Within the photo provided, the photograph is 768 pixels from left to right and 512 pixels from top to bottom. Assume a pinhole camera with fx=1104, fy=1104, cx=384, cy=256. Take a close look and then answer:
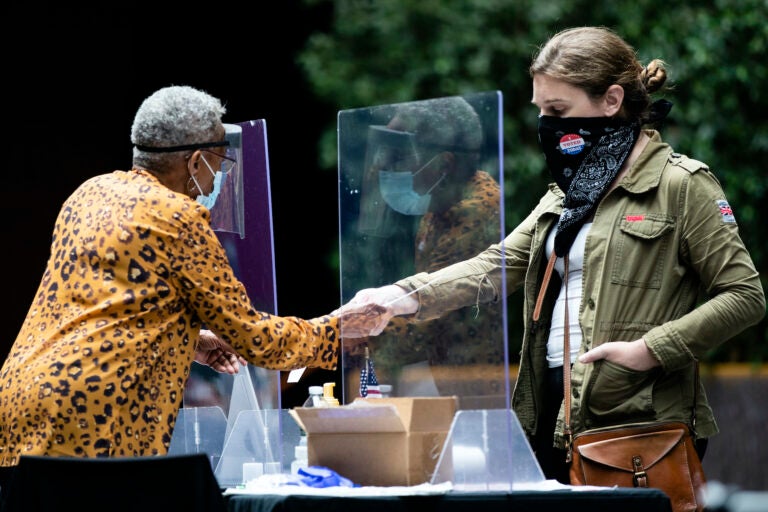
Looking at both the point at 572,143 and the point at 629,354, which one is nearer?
the point at 629,354

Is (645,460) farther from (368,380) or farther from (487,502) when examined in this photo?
(368,380)

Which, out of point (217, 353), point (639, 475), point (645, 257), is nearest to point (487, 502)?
point (639, 475)

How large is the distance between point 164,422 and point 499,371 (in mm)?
774

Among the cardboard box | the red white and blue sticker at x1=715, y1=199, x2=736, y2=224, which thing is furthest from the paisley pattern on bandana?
the cardboard box

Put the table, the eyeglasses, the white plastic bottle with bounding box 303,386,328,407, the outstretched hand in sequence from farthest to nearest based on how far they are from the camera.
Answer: the outstretched hand
the eyeglasses
the white plastic bottle with bounding box 303,386,328,407
the table

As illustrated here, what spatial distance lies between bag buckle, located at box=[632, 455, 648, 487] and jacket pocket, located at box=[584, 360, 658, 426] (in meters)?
0.12

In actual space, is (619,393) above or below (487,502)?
above

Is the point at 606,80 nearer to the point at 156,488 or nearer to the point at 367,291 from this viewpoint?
the point at 367,291

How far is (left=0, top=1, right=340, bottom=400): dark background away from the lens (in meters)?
6.21

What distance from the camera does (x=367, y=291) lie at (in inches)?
112

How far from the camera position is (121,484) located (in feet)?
7.04

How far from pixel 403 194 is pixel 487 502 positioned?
85 cm

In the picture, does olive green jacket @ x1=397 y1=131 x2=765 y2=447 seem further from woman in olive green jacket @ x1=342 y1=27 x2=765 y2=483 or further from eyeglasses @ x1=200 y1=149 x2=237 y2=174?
eyeglasses @ x1=200 y1=149 x2=237 y2=174

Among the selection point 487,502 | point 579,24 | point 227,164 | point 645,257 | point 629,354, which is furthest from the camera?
point 579,24
